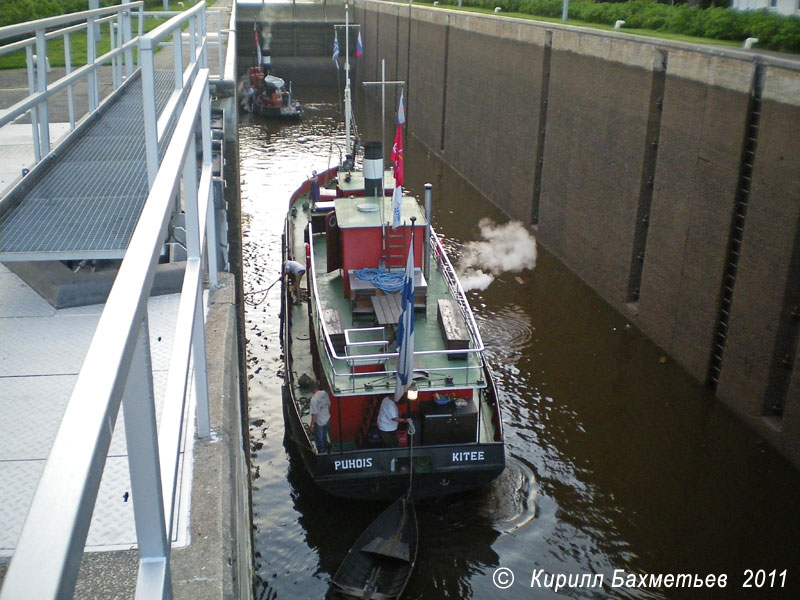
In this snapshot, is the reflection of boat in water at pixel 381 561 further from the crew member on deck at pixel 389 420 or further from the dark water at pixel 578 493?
the crew member on deck at pixel 389 420

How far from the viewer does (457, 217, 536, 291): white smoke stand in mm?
18797

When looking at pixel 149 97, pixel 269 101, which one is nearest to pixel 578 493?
pixel 149 97

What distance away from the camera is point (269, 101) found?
124ft

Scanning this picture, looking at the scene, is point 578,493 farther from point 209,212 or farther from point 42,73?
point 42,73

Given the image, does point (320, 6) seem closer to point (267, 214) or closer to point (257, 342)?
point (267, 214)

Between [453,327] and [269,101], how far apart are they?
28.9 m

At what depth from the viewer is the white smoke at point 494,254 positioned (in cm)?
1880

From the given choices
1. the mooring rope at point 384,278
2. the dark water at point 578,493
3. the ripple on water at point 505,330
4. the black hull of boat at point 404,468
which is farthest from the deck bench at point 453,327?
the ripple on water at point 505,330

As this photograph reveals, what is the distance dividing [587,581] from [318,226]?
842 centimetres

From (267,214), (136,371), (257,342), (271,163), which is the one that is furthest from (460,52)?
(136,371)

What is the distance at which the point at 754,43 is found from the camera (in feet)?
50.2

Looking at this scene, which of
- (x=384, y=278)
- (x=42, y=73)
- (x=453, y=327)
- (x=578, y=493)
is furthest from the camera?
(x=384, y=278)

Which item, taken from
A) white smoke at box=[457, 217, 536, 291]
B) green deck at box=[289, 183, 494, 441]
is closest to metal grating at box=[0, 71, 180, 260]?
green deck at box=[289, 183, 494, 441]

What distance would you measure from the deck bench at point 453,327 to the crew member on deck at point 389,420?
1.01 m
